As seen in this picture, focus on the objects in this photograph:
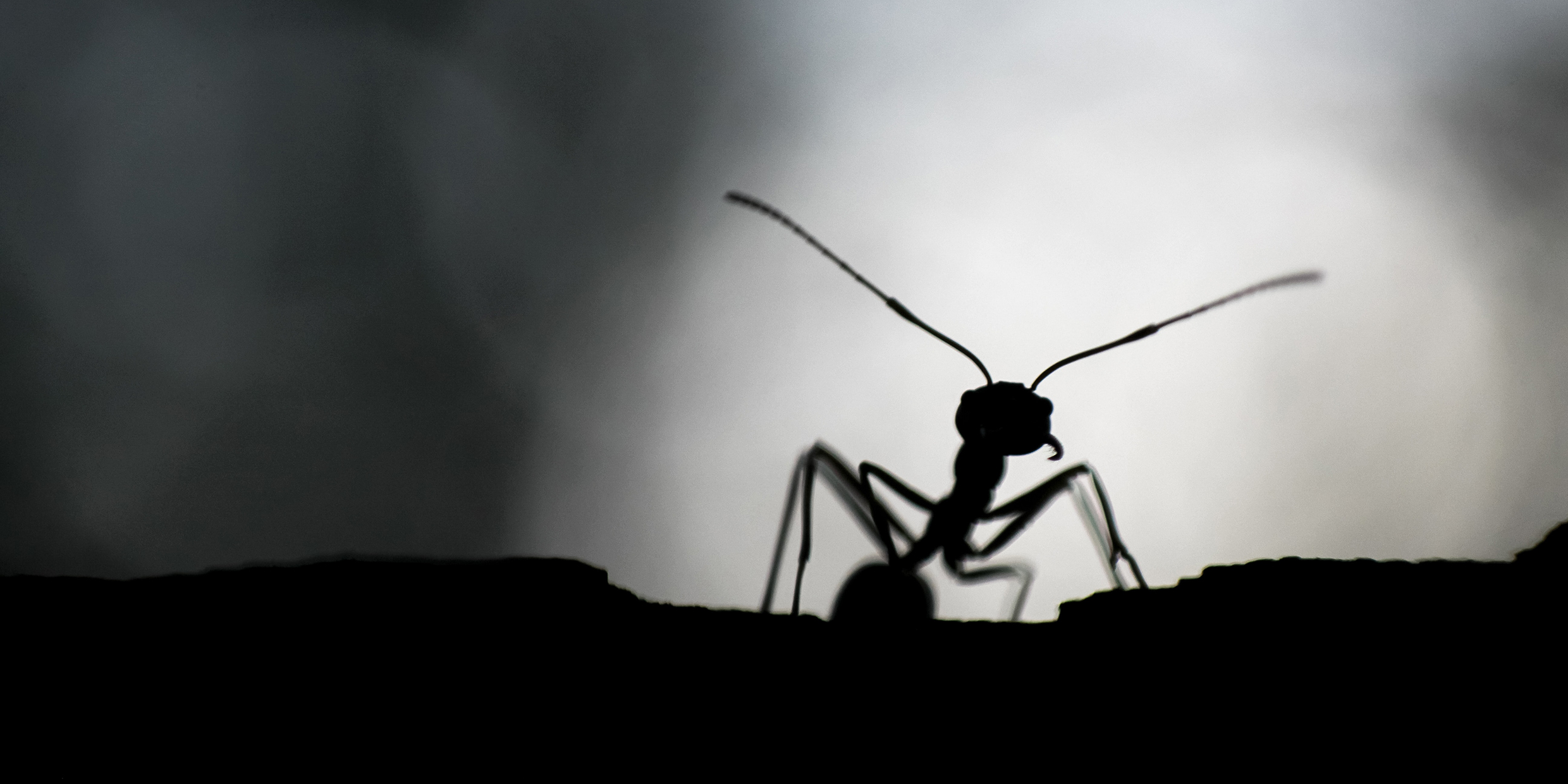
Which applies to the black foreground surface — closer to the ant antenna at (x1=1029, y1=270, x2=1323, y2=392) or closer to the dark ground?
the dark ground

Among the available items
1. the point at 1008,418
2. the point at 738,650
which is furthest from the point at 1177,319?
the point at 738,650

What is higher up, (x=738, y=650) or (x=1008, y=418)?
(x=1008, y=418)

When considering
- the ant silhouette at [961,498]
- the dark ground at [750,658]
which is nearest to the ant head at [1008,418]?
the ant silhouette at [961,498]

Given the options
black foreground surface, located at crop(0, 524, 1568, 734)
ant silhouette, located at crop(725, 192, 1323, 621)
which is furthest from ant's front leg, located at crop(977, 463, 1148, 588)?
black foreground surface, located at crop(0, 524, 1568, 734)

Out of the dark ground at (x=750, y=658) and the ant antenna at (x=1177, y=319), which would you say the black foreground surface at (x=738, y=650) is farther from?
the ant antenna at (x=1177, y=319)

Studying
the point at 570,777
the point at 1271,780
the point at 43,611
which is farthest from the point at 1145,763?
the point at 43,611

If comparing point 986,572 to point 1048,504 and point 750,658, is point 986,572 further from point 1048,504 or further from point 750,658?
point 750,658
